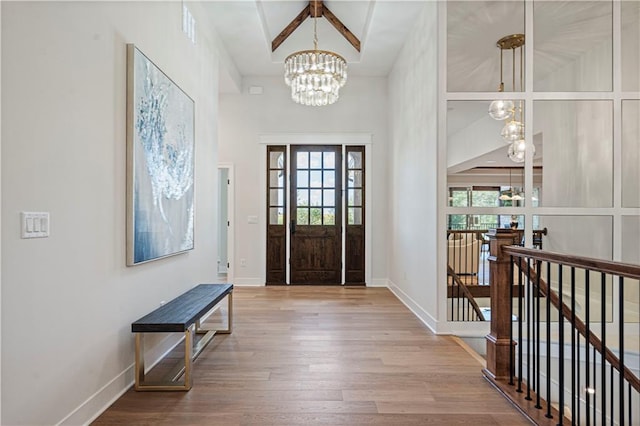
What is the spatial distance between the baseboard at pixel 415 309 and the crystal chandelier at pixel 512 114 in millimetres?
1857

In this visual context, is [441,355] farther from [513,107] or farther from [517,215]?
[513,107]

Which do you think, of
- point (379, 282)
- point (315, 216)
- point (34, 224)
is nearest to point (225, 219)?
point (315, 216)

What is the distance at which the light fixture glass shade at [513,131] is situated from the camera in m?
4.04

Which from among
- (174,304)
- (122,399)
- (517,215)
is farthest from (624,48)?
(122,399)

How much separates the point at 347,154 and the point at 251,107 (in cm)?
182

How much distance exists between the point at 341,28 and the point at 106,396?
5.38 m

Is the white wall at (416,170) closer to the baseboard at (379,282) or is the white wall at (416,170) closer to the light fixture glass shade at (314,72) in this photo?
the baseboard at (379,282)

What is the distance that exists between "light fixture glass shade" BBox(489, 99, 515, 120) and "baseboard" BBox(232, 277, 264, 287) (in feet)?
14.6

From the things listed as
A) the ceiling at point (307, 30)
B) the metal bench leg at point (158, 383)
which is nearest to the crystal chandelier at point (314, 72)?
the ceiling at point (307, 30)

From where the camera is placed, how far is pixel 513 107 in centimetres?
405

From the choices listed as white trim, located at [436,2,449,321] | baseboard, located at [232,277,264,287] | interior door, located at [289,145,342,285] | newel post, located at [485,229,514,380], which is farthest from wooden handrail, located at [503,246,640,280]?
baseboard, located at [232,277,264,287]

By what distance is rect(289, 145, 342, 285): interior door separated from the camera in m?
6.83

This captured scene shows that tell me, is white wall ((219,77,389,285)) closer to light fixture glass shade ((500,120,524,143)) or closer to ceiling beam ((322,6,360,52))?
ceiling beam ((322,6,360,52))

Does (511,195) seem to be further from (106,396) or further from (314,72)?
(106,396)
